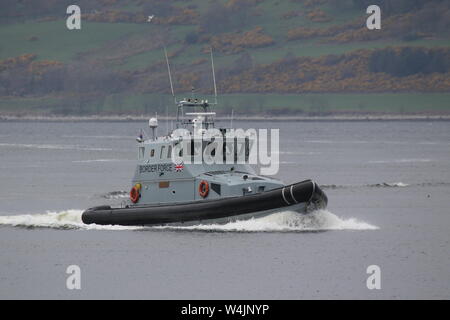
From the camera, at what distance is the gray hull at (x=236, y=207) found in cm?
3400

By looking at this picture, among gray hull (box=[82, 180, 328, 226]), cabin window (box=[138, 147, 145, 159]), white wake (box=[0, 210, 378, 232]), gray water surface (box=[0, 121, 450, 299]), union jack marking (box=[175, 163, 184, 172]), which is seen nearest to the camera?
gray water surface (box=[0, 121, 450, 299])

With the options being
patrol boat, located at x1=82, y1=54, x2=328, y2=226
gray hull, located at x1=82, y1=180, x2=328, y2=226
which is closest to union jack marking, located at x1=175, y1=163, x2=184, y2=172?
patrol boat, located at x1=82, y1=54, x2=328, y2=226

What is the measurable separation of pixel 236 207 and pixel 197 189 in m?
1.84

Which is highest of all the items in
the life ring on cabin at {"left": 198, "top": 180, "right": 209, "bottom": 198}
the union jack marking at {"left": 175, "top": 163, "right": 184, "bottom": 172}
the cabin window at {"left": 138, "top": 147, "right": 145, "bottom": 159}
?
the cabin window at {"left": 138, "top": 147, "right": 145, "bottom": 159}

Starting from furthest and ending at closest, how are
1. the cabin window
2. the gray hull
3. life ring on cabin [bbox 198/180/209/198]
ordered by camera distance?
1. the cabin window
2. life ring on cabin [bbox 198/180/209/198]
3. the gray hull

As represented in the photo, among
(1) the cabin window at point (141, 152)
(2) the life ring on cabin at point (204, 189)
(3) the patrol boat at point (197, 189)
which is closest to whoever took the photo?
(3) the patrol boat at point (197, 189)

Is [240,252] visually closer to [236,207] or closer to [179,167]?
[236,207]

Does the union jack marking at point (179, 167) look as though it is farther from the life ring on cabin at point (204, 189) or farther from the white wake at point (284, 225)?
the white wake at point (284, 225)

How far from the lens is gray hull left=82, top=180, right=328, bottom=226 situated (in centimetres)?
3400

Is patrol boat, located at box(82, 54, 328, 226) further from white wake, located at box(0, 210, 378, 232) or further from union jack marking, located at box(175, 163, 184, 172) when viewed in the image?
white wake, located at box(0, 210, 378, 232)

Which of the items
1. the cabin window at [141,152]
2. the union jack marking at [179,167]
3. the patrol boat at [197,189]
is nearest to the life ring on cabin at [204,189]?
the patrol boat at [197,189]
